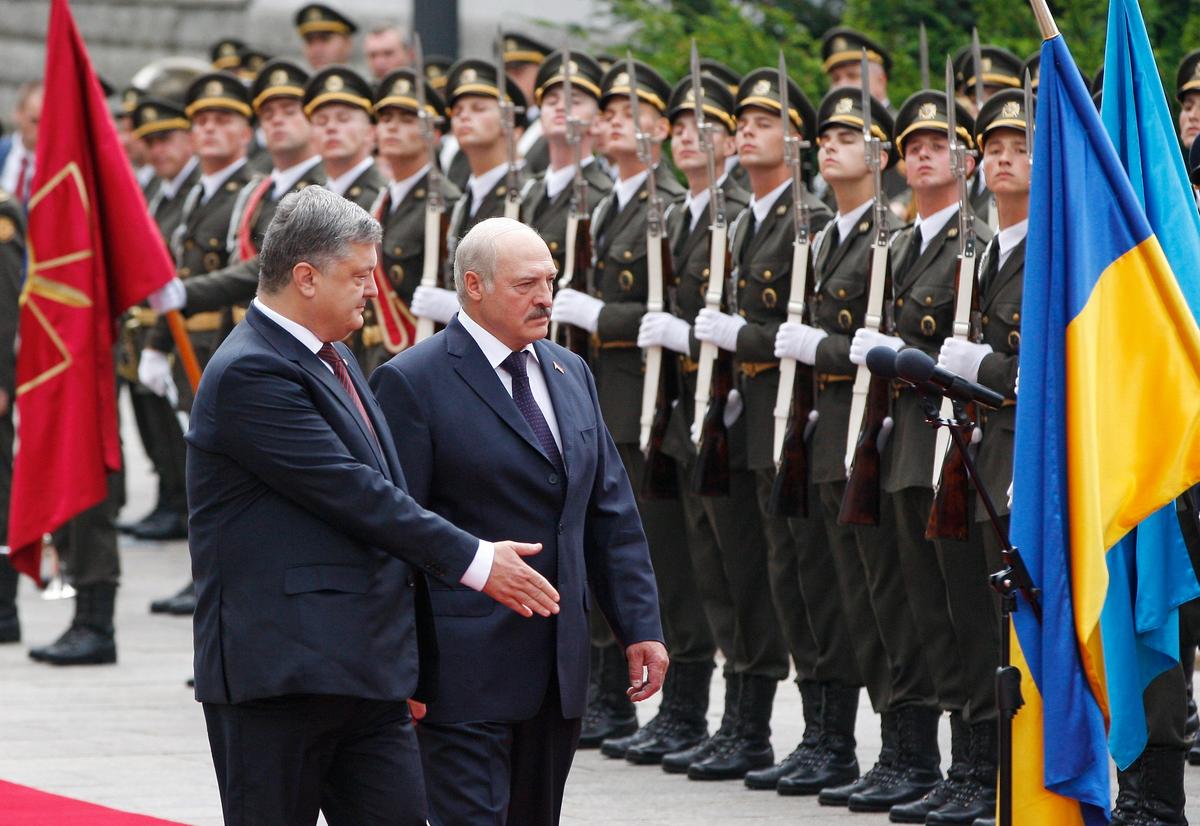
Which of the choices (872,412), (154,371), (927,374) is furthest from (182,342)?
(927,374)

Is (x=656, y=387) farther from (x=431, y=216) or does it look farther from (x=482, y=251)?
(x=482, y=251)

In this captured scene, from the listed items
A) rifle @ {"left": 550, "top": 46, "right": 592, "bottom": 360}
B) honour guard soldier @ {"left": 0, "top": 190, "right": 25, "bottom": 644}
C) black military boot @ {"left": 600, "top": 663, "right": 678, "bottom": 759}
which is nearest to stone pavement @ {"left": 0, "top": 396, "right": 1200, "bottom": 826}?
black military boot @ {"left": 600, "top": 663, "right": 678, "bottom": 759}

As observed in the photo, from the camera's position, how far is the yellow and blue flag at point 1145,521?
5.43 meters

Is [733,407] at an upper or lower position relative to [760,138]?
lower

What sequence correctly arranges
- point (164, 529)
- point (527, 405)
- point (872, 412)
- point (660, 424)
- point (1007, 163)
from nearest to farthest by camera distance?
1. point (527, 405)
2. point (1007, 163)
3. point (872, 412)
4. point (660, 424)
5. point (164, 529)

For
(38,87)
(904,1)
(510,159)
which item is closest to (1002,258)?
(510,159)

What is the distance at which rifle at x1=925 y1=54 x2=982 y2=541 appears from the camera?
6.32 metres

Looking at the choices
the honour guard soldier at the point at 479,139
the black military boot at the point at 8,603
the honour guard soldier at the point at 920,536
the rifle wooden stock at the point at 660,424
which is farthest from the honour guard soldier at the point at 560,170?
the black military boot at the point at 8,603

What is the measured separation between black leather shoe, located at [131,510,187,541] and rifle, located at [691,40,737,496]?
20.6 feet

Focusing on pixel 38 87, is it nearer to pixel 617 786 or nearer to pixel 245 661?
pixel 617 786

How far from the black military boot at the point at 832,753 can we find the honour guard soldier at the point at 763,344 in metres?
0.08

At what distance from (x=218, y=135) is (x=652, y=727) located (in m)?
3.76

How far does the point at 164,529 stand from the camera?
13234 millimetres

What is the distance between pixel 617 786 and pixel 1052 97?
2776 millimetres
